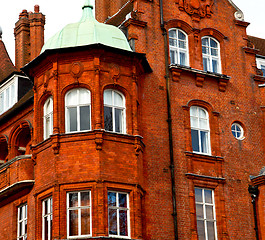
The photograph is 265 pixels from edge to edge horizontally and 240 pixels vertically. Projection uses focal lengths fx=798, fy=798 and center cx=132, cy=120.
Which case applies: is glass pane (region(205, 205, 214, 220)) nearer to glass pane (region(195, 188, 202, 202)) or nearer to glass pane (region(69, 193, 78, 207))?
glass pane (region(195, 188, 202, 202))

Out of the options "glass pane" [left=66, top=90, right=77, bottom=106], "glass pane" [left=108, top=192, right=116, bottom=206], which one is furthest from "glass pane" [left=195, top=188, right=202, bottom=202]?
"glass pane" [left=66, top=90, right=77, bottom=106]

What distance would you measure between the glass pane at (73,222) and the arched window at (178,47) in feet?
28.9

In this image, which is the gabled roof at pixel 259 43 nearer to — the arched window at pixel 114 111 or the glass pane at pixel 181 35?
the glass pane at pixel 181 35

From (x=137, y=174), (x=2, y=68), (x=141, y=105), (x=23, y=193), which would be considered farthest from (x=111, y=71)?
(x=2, y=68)

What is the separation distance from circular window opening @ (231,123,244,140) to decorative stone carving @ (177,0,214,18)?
5.35 metres

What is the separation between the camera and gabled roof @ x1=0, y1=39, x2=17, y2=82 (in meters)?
42.7

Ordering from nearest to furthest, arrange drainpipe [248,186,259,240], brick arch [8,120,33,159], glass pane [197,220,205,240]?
glass pane [197,220,205,240] → drainpipe [248,186,259,240] → brick arch [8,120,33,159]

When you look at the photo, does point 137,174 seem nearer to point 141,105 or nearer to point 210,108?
point 141,105

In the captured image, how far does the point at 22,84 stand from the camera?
40.3 metres

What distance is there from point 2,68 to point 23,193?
37.2 feet

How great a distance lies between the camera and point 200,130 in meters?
34.9

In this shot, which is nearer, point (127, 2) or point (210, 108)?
point (210, 108)

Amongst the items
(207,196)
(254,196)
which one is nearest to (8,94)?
(207,196)

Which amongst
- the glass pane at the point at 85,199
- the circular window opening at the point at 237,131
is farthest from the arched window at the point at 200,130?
the glass pane at the point at 85,199
